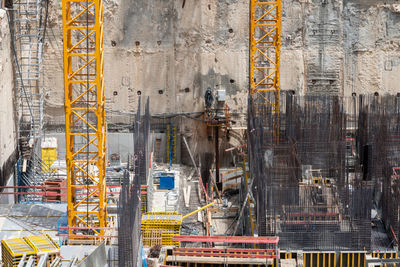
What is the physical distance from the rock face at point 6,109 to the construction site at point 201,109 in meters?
0.08

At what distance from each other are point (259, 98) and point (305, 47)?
3247 millimetres

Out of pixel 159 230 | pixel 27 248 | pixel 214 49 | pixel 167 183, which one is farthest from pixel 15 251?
pixel 214 49

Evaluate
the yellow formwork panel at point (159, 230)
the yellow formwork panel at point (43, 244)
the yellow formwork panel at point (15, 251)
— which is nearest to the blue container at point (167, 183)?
the yellow formwork panel at point (159, 230)

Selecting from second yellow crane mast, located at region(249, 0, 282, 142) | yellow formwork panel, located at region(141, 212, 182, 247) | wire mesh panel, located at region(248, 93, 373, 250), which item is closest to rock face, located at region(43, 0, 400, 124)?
second yellow crane mast, located at region(249, 0, 282, 142)

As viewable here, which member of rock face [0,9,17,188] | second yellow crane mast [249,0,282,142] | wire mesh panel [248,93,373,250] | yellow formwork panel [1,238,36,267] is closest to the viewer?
yellow formwork panel [1,238,36,267]

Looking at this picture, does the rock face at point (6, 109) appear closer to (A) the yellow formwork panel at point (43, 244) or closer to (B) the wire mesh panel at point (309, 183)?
(A) the yellow formwork panel at point (43, 244)

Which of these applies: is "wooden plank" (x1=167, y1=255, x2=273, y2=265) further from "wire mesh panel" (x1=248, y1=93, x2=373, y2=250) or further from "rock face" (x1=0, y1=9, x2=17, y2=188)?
"rock face" (x1=0, y1=9, x2=17, y2=188)

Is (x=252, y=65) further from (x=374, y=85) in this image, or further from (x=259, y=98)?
(x=374, y=85)

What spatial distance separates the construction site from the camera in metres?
24.3

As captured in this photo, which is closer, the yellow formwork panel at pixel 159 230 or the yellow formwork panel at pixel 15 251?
the yellow formwork panel at pixel 15 251

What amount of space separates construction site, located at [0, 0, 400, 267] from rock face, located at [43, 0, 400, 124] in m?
0.05

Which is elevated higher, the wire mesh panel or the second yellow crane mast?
the second yellow crane mast

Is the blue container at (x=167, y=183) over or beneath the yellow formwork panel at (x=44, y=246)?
over

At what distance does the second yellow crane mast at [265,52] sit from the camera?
101ft
